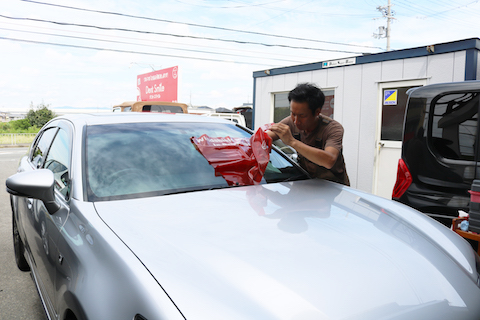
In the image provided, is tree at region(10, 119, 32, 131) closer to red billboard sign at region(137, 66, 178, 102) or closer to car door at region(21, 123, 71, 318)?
red billboard sign at region(137, 66, 178, 102)

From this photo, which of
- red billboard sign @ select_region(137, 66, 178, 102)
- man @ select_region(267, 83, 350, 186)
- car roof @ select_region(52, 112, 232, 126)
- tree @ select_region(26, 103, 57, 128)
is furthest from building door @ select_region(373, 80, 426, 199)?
tree @ select_region(26, 103, 57, 128)

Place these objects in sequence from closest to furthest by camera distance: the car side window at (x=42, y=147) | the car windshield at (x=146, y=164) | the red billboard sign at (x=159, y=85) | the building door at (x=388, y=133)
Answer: the car windshield at (x=146, y=164)
the car side window at (x=42, y=147)
the building door at (x=388, y=133)
the red billboard sign at (x=159, y=85)

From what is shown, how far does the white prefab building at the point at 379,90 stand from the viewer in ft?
19.1

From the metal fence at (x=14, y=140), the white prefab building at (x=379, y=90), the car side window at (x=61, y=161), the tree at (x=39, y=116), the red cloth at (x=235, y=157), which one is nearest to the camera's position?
the car side window at (x=61, y=161)

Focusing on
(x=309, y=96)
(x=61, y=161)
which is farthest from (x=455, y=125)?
(x=61, y=161)

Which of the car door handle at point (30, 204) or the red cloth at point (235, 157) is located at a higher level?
the red cloth at point (235, 157)

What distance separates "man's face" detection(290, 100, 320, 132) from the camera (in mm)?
2982

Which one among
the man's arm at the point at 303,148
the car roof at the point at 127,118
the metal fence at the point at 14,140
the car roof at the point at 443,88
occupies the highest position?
the car roof at the point at 443,88

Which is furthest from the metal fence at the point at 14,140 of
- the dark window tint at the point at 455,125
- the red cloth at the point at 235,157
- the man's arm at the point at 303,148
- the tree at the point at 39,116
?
the dark window tint at the point at 455,125

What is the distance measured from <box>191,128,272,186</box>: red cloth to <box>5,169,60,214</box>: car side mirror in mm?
894

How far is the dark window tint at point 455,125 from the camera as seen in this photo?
9.86 feet

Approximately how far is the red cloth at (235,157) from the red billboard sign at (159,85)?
20.6 metres

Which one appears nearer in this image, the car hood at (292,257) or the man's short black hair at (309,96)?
the car hood at (292,257)

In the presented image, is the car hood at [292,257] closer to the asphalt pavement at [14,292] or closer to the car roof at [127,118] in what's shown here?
the car roof at [127,118]
